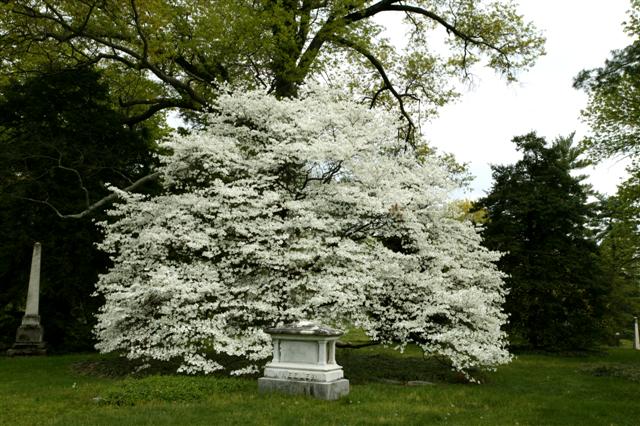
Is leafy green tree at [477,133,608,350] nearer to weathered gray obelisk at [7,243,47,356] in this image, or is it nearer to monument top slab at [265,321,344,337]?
monument top slab at [265,321,344,337]

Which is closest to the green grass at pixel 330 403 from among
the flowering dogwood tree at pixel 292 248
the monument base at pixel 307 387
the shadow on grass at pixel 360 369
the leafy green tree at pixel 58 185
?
the shadow on grass at pixel 360 369

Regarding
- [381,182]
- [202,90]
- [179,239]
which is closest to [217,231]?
[179,239]

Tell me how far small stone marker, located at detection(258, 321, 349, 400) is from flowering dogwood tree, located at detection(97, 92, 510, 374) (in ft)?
4.21

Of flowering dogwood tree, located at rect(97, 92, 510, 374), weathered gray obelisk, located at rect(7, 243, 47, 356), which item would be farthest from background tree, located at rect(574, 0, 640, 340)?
weathered gray obelisk, located at rect(7, 243, 47, 356)

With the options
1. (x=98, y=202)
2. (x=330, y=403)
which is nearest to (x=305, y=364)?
(x=330, y=403)

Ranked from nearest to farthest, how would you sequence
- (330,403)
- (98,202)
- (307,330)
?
(330,403) → (307,330) → (98,202)

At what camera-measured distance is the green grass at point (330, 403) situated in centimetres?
739

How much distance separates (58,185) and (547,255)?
16.4 m

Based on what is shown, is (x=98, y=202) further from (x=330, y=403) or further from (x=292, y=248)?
(x=330, y=403)

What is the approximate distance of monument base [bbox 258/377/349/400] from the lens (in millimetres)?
8672

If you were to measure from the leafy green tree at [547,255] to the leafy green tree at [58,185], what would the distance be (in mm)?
13053

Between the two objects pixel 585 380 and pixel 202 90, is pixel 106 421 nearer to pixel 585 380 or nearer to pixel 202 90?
pixel 585 380

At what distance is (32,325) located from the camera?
52.1 ft

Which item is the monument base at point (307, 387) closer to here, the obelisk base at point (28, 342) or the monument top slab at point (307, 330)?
the monument top slab at point (307, 330)
